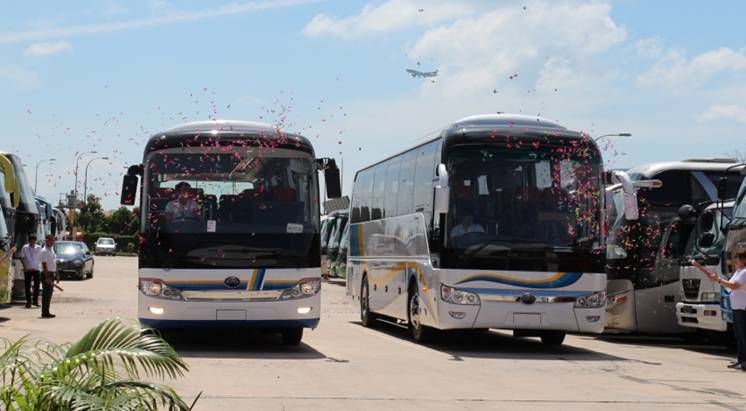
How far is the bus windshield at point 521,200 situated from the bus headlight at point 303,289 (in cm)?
211

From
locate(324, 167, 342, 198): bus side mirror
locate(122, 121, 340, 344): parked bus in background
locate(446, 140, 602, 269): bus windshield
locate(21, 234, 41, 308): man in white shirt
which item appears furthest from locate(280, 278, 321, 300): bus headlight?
locate(21, 234, 41, 308): man in white shirt

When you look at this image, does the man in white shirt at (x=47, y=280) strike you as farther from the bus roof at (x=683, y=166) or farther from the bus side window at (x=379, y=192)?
the bus roof at (x=683, y=166)

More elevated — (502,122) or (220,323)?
(502,122)

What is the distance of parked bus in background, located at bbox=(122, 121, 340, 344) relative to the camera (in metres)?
16.2

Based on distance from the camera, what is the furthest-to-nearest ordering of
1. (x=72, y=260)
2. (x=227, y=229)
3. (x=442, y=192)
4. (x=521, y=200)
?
(x=72, y=260)
(x=521, y=200)
(x=442, y=192)
(x=227, y=229)

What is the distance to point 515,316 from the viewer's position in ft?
56.7

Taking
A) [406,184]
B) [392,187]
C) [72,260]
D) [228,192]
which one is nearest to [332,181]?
[228,192]

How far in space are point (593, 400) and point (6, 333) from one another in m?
11.4

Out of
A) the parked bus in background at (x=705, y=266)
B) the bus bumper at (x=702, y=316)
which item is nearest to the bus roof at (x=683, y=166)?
the parked bus in background at (x=705, y=266)

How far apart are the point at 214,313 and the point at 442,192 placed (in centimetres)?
361

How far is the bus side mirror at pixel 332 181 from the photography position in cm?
1717

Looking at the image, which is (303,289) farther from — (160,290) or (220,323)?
(160,290)

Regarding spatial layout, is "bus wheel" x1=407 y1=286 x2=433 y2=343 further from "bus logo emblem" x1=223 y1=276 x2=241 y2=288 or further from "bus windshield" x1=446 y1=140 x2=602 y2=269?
"bus logo emblem" x1=223 y1=276 x2=241 y2=288

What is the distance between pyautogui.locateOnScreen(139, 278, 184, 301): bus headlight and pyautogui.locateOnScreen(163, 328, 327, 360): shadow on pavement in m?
0.80
